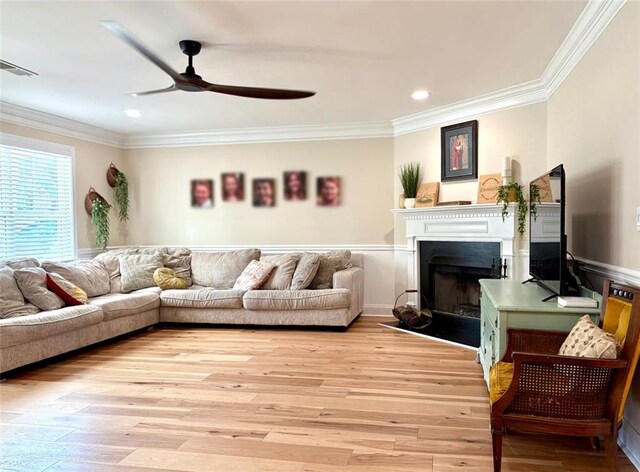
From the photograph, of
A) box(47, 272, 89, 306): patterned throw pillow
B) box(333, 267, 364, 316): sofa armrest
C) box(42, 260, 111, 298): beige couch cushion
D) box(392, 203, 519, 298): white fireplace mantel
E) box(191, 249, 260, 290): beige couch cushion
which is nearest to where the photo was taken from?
box(47, 272, 89, 306): patterned throw pillow

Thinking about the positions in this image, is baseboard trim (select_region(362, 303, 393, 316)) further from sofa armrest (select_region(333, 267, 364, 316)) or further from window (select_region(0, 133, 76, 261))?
window (select_region(0, 133, 76, 261))

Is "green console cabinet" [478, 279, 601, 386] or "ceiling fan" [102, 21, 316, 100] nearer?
"green console cabinet" [478, 279, 601, 386]

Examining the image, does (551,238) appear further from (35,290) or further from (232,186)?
(232,186)

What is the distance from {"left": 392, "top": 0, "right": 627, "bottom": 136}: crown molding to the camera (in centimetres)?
268

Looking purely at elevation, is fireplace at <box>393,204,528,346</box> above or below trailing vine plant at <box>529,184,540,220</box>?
below

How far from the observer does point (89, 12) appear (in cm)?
271

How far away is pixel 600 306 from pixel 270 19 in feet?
8.45

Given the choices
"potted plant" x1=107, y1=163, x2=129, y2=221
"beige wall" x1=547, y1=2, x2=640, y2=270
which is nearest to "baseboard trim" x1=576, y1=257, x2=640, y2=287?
"beige wall" x1=547, y1=2, x2=640, y2=270

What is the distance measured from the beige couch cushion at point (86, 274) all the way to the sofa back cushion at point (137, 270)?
195 mm

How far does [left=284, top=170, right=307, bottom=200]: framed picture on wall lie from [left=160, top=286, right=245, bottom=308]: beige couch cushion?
1.61 m

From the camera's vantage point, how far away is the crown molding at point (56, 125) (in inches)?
186

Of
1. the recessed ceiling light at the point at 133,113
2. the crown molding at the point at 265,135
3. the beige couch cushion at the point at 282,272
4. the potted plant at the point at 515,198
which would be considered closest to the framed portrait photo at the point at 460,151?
the potted plant at the point at 515,198

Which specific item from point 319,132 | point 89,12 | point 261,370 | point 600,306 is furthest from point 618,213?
point 319,132

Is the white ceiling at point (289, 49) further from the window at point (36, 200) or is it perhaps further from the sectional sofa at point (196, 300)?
the sectional sofa at point (196, 300)
